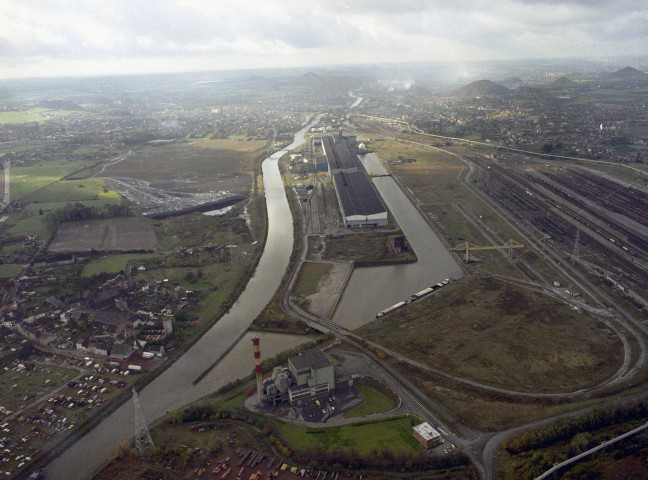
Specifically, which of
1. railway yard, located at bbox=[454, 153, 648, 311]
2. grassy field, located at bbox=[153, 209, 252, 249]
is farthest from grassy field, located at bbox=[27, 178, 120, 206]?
railway yard, located at bbox=[454, 153, 648, 311]

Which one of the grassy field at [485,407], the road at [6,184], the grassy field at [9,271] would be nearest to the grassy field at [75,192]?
the road at [6,184]

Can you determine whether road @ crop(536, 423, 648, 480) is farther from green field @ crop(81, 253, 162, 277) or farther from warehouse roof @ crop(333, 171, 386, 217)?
green field @ crop(81, 253, 162, 277)

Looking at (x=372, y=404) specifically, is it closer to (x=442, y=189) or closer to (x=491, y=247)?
(x=491, y=247)

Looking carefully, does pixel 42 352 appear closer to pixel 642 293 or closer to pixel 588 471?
pixel 588 471

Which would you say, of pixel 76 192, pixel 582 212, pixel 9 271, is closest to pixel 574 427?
pixel 582 212

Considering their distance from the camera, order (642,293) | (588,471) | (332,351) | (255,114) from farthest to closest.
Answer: (255,114), (642,293), (332,351), (588,471)

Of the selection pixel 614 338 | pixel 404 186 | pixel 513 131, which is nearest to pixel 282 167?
pixel 404 186
